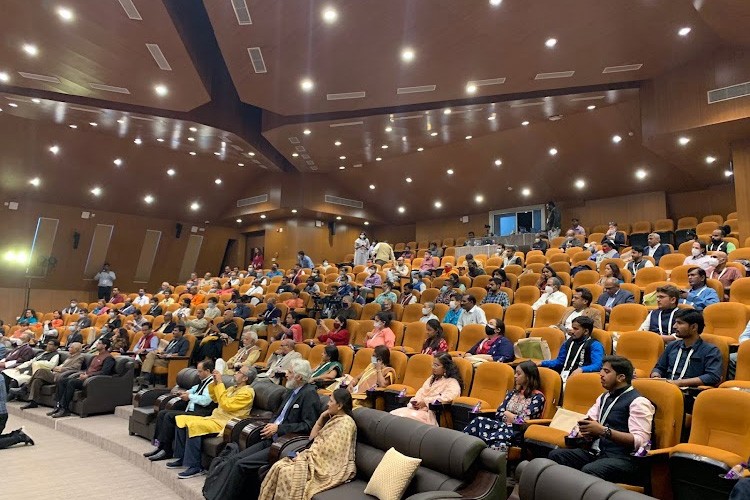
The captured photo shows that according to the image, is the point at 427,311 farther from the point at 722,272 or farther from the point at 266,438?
the point at 722,272

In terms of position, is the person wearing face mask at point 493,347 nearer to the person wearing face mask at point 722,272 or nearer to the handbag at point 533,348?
the handbag at point 533,348

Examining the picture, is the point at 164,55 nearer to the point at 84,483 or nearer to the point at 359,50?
the point at 359,50

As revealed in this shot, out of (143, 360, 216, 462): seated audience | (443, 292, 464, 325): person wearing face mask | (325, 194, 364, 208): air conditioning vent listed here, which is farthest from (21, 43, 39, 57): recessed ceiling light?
(325, 194, 364, 208): air conditioning vent

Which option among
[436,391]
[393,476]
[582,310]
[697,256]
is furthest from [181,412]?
[697,256]

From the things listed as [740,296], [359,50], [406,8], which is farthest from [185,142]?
[740,296]

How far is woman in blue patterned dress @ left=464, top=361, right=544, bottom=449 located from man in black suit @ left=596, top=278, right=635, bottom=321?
1.93 meters

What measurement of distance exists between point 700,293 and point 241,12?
19.3 feet

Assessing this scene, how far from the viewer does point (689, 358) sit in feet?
10.5

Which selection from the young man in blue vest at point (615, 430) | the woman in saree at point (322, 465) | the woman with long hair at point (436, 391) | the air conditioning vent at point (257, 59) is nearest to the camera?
the young man in blue vest at point (615, 430)

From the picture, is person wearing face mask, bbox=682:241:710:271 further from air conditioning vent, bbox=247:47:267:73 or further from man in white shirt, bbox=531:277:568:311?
air conditioning vent, bbox=247:47:267:73

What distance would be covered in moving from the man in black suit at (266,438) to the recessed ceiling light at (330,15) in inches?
172

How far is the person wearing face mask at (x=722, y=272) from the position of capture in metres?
5.09

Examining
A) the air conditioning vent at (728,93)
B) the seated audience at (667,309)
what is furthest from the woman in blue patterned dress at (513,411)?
the air conditioning vent at (728,93)

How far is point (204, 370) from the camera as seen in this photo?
17.1 feet
